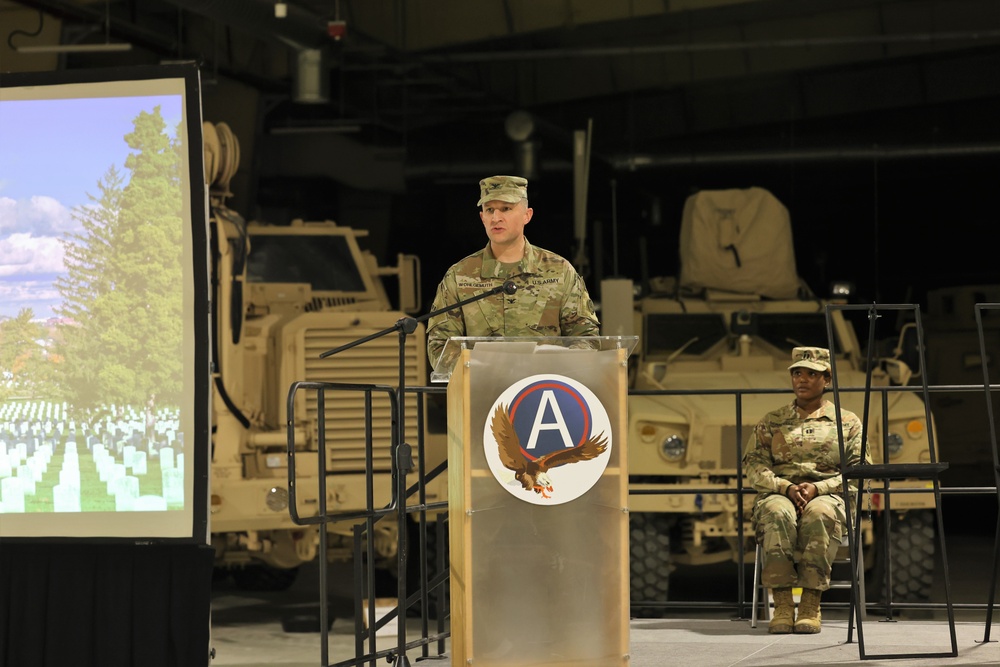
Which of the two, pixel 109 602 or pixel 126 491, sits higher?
pixel 126 491

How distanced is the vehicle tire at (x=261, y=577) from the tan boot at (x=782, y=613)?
22.0 ft

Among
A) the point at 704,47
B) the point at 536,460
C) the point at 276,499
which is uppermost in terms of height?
the point at 704,47

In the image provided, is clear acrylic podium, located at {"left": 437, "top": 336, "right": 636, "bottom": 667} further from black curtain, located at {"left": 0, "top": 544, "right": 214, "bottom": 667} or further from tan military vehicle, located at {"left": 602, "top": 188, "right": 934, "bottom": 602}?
tan military vehicle, located at {"left": 602, "top": 188, "right": 934, "bottom": 602}

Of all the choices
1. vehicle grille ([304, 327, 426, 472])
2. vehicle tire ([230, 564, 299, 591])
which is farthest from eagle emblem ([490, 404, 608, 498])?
vehicle tire ([230, 564, 299, 591])

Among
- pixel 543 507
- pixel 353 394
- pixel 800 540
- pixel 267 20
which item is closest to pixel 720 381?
pixel 353 394

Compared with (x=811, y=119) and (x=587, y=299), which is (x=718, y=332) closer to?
(x=811, y=119)

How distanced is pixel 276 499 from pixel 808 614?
4585 millimetres

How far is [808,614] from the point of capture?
5676 mm

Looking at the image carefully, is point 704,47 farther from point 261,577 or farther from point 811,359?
point 811,359

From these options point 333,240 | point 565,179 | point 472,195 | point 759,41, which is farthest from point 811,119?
point 333,240

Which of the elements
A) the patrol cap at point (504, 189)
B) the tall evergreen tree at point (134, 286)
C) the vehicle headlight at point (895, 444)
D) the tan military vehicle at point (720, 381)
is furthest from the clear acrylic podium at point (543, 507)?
the vehicle headlight at point (895, 444)

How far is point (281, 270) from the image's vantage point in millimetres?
10773

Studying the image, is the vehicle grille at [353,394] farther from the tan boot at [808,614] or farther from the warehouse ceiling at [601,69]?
the tan boot at [808,614]

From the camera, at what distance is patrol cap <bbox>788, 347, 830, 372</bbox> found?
19.6ft
